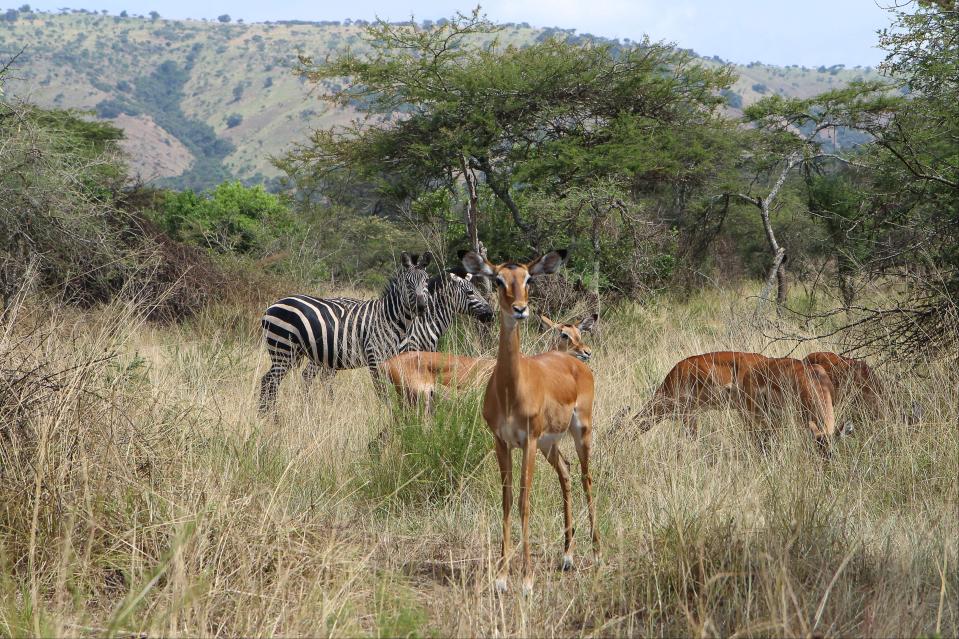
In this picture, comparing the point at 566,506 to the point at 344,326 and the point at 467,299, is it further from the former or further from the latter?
the point at 344,326

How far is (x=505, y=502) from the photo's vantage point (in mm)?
4137

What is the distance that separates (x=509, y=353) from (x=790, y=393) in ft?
9.04

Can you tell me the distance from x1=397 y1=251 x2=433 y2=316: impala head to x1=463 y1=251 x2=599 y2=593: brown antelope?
3.96 metres

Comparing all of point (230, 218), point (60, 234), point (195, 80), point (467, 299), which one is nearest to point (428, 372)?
point (467, 299)

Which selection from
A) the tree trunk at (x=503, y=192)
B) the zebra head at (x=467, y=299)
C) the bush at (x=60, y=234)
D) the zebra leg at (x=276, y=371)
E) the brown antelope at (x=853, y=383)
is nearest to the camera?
the brown antelope at (x=853, y=383)

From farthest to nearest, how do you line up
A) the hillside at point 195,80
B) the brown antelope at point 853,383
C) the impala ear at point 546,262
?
the hillside at point 195,80
the brown antelope at point 853,383
the impala ear at point 546,262

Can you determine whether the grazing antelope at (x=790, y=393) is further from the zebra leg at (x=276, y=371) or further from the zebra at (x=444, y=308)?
the zebra leg at (x=276, y=371)

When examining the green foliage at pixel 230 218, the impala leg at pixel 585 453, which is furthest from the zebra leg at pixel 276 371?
the green foliage at pixel 230 218

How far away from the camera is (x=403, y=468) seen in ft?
17.7

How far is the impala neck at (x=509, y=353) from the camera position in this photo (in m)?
4.07

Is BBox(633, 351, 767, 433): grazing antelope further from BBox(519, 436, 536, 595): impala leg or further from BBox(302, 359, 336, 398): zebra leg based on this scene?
BBox(302, 359, 336, 398): zebra leg

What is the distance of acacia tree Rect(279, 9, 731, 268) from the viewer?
12977mm

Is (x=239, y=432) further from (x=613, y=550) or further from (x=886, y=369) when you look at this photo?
(x=886, y=369)

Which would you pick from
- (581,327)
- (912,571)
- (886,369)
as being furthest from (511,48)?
(912,571)
